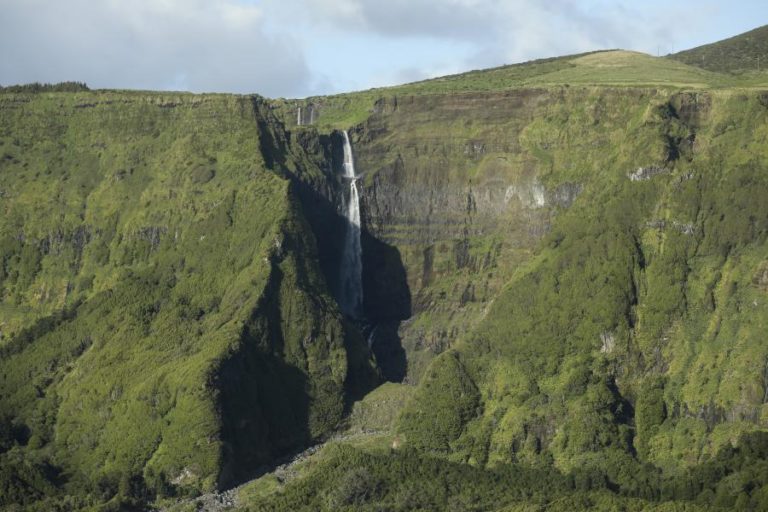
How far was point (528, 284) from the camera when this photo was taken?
162 metres

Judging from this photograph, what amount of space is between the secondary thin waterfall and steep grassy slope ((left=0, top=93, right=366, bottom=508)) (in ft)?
21.2

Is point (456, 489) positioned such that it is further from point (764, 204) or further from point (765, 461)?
point (764, 204)

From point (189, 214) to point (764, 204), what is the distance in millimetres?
46605

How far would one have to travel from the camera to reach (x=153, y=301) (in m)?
164

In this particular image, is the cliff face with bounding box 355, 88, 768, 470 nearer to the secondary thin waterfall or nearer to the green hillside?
the green hillside

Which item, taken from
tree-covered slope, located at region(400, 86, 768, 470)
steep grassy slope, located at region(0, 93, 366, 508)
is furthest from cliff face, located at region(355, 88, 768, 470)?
steep grassy slope, located at region(0, 93, 366, 508)

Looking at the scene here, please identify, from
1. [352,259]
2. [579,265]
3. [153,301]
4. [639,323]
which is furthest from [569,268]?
[153,301]

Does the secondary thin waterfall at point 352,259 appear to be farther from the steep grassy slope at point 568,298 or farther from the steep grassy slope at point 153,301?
the steep grassy slope at point 153,301

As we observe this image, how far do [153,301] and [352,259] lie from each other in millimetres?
23541

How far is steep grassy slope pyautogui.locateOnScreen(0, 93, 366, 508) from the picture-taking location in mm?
151125

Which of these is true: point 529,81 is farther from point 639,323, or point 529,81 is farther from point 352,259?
point 639,323

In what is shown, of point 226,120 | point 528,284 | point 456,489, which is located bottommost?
point 456,489

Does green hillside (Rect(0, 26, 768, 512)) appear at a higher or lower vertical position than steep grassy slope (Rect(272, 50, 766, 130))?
lower

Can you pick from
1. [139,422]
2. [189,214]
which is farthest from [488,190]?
[139,422]
